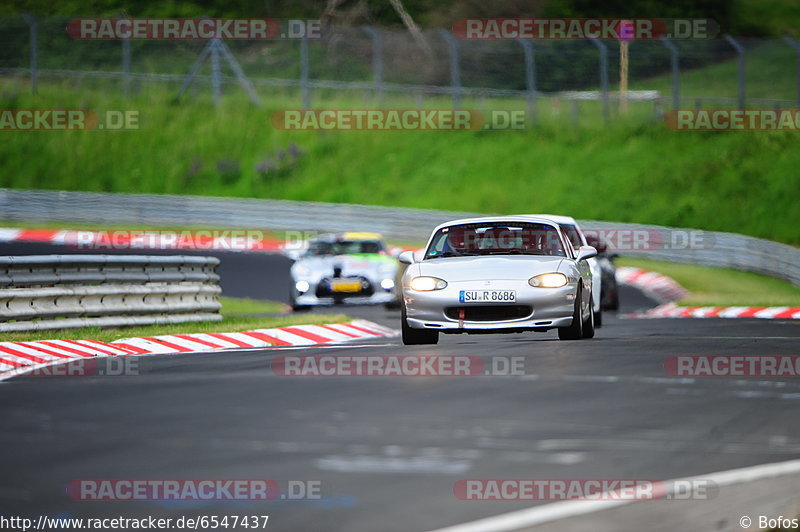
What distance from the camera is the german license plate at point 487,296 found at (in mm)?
13438

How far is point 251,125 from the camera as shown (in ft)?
158

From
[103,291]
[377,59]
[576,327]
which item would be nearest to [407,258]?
[576,327]

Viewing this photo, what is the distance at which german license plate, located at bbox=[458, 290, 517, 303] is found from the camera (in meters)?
13.4

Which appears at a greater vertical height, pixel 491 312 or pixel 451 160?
A: pixel 451 160

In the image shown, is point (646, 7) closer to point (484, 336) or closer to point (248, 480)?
point (484, 336)

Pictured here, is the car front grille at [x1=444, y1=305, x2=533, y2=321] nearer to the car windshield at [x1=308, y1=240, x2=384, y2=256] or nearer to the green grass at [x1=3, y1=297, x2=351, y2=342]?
the green grass at [x1=3, y1=297, x2=351, y2=342]

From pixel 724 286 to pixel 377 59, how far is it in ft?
51.3

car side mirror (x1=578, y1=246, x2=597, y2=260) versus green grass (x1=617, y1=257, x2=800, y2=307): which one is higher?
car side mirror (x1=578, y1=246, x2=597, y2=260)

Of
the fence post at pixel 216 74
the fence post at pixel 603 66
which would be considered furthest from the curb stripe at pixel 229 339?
the fence post at pixel 216 74

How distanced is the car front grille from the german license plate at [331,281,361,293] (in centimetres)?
860

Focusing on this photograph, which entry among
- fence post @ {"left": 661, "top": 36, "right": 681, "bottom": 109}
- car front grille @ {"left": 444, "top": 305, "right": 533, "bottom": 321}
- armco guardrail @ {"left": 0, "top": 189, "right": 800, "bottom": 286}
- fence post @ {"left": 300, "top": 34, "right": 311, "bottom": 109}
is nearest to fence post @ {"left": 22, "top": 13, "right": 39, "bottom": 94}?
armco guardrail @ {"left": 0, "top": 189, "right": 800, "bottom": 286}

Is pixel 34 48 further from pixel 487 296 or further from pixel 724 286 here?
pixel 487 296

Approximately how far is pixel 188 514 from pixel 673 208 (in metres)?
34.8

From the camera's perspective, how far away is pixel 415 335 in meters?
14.2
